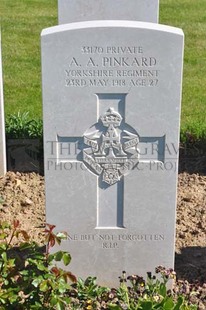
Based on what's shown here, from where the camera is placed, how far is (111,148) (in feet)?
13.0

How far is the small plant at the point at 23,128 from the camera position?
598 cm

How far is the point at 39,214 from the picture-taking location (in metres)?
5.11

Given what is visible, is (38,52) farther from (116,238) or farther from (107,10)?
(116,238)

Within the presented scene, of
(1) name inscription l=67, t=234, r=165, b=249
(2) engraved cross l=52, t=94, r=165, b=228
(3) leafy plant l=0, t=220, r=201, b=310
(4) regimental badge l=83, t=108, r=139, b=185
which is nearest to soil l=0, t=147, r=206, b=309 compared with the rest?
(3) leafy plant l=0, t=220, r=201, b=310

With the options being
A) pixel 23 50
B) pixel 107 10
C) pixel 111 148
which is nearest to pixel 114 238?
pixel 111 148

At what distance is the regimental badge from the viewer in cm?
389

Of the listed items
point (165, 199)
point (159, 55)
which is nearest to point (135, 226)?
point (165, 199)

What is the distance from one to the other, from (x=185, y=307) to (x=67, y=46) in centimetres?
157

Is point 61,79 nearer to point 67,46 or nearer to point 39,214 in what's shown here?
point 67,46

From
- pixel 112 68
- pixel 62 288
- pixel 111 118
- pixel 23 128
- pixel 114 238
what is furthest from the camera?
pixel 23 128

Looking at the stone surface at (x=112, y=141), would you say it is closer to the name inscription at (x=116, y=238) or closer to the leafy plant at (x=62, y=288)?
the name inscription at (x=116, y=238)

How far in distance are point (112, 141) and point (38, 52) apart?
5494 millimetres

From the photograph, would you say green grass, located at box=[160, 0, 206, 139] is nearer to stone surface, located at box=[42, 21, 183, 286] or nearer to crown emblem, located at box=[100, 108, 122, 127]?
stone surface, located at box=[42, 21, 183, 286]

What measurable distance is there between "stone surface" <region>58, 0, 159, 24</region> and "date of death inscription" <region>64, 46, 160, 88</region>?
1.58 meters
